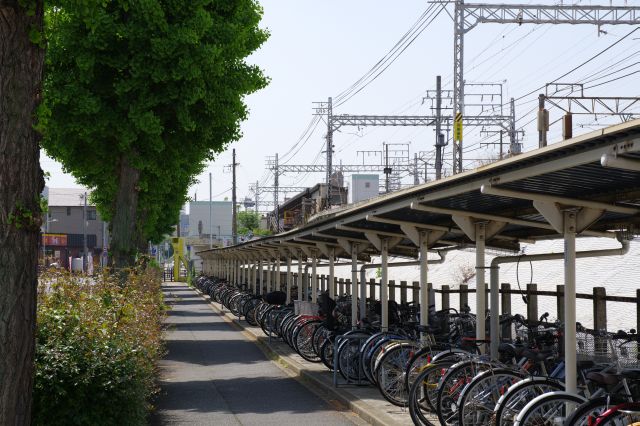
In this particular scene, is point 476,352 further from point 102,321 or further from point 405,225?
point 102,321

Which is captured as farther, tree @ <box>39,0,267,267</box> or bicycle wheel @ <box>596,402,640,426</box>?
tree @ <box>39,0,267,267</box>

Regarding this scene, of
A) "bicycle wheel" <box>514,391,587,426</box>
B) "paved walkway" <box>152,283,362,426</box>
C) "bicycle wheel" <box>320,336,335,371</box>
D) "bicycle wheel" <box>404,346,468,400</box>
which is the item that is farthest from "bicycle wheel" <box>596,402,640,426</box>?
"bicycle wheel" <box>320,336,335,371</box>

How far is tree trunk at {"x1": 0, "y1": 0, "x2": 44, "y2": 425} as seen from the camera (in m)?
6.34

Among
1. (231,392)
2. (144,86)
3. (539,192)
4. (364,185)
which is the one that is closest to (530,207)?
(539,192)

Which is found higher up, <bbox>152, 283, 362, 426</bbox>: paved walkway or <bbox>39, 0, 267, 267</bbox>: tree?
<bbox>39, 0, 267, 267</bbox>: tree

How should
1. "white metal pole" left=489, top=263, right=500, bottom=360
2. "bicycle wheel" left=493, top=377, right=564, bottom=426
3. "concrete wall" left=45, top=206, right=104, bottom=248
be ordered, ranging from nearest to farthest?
1. "bicycle wheel" left=493, top=377, right=564, bottom=426
2. "white metal pole" left=489, top=263, right=500, bottom=360
3. "concrete wall" left=45, top=206, right=104, bottom=248

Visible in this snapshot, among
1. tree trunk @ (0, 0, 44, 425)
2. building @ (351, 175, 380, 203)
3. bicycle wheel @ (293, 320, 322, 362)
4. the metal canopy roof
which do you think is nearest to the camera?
the metal canopy roof

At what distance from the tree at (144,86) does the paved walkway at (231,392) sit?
2969 mm

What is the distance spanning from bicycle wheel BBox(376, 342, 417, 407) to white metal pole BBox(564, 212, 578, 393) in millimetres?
3657

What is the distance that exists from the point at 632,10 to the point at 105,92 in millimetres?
14343

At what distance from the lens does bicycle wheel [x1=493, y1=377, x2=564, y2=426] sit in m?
7.51

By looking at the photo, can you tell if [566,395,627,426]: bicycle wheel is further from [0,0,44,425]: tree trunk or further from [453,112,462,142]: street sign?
[453,112,462,142]: street sign

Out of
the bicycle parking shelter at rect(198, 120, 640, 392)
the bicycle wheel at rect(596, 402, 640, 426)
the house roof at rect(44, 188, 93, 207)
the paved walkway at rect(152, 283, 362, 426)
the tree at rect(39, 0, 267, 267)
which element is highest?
the house roof at rect(44, 188, 93, 207)

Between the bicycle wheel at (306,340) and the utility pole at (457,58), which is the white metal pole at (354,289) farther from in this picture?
the utility pole at (457,58)
